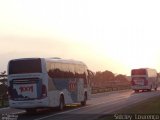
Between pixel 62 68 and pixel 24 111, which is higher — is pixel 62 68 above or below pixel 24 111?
above

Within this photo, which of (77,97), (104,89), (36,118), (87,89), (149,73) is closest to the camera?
(36,118)

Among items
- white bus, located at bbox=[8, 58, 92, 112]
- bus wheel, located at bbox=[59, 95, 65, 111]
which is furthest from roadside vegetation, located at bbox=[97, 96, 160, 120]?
bus wheel, located at bbox=[59, 95, 65, 111]

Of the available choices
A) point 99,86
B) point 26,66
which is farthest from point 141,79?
point 26,66

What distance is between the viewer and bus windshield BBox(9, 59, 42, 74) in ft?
98.5

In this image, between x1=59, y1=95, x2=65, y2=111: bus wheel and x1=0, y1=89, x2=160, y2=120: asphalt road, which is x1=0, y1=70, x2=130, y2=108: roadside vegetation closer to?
x1=0, y1=89, x2=160, y2=120: asphalt road

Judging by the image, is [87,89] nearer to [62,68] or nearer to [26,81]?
[62,68]

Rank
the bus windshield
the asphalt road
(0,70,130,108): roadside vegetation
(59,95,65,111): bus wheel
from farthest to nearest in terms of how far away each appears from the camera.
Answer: (0,70,130,108): roadside vegetation, (59,95,65,111): bus wheel, the bus windshield, the asphalt road

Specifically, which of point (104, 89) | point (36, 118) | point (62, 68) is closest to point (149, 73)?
point (104, 89)

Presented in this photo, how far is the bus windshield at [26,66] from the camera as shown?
3002 cm

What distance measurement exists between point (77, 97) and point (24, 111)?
430 cm

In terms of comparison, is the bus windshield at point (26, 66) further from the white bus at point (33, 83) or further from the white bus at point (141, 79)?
the white bus at point (141, 79)

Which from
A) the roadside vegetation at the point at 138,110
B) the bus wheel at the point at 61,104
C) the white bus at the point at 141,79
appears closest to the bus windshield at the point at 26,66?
the bus wheel at the point at 61,104

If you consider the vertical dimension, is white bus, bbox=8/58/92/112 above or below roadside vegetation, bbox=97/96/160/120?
above

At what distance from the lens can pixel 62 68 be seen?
3341 centimetres
